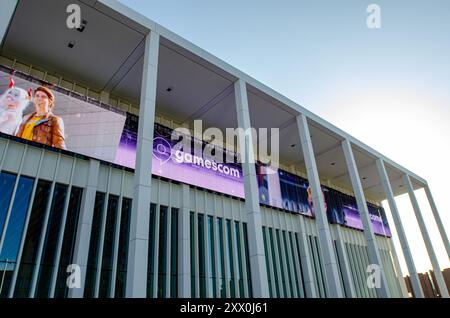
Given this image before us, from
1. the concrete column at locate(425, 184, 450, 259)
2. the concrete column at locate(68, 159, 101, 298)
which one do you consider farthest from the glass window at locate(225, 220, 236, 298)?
the concrete column at locate(425, 184, 450, 259)

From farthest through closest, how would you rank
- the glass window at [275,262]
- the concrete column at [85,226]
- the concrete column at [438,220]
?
the concrete column at [438,220], the glass window at [275,262], the concrete column at [85,226]

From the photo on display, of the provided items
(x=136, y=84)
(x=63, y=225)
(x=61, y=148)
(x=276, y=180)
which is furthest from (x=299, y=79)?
(x=63, y=225)

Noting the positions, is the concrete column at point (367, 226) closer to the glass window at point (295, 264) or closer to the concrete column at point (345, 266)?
the concrete column at point (345, 266)

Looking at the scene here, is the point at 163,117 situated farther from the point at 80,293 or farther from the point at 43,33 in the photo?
the point at 80,293

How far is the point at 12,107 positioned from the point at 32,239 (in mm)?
4654

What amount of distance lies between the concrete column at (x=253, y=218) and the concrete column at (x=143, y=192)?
13.0ft

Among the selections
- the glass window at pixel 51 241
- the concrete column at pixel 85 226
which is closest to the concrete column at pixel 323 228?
the concrete column at pixel 85 226

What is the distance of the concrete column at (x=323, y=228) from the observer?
42.6 feet

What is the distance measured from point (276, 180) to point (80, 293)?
1259 centimetres

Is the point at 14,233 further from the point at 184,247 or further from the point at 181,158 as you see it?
the point at 181,158

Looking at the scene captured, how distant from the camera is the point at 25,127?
10875 mm

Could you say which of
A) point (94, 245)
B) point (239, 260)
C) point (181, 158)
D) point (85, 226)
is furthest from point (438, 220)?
point (85, 226)

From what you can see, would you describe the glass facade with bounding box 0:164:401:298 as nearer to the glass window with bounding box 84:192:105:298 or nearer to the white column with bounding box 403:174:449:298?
the glass window with bounding box 84:192:105:298

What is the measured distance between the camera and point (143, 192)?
8625mm
